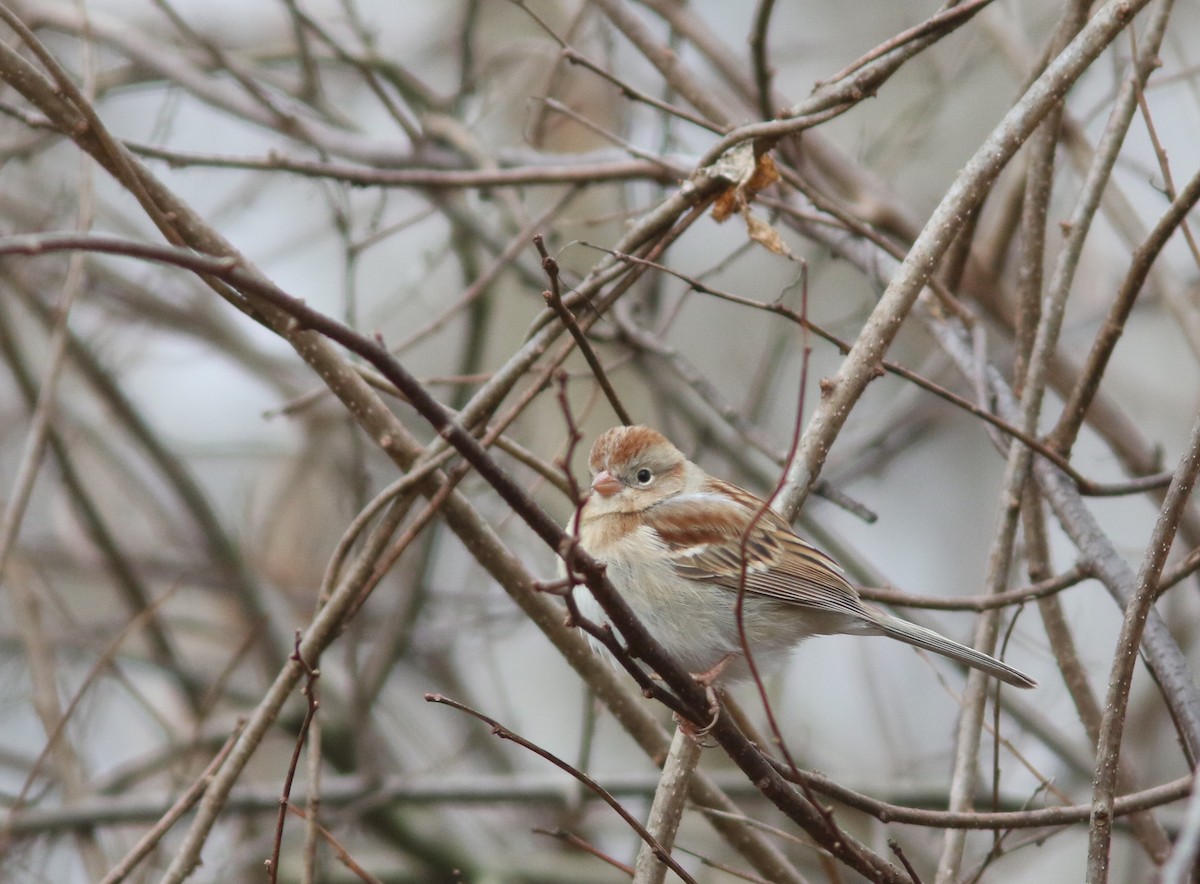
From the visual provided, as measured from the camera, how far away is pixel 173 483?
5941 millimetres

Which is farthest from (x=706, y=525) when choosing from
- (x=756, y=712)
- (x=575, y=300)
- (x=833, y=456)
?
(x=756, y=712)

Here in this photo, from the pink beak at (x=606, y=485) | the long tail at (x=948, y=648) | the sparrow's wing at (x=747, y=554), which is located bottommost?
the long tail at (x=948, y=648)

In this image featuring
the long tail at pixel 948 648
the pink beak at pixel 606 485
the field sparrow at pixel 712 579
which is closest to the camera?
the long tail at pixel 948 648

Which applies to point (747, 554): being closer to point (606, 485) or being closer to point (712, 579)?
point (712, 579)

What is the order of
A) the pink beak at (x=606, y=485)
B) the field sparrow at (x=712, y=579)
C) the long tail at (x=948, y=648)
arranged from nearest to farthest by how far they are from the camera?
the long tail at (x=948, y=648), the field sparrow at (x=712, y=579), the pink beak at (x=606, y=485)

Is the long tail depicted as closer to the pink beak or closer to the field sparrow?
the field sparrow

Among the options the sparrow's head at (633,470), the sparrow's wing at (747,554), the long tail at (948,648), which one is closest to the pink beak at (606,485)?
the sparrow's head at (633,470)

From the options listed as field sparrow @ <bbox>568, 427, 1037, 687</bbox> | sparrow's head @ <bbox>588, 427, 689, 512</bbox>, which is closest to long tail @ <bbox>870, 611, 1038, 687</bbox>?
field sparrow @ <bbox>568, 427, 1037, 687</bbox>

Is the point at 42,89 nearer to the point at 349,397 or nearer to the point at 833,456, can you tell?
the point at 349,397

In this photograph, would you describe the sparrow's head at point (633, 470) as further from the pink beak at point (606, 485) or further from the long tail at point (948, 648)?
the long tail at point (948, 648)

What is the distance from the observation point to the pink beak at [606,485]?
3523 millimetres

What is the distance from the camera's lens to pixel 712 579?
3152 mm

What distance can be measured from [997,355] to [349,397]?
14.0 feet

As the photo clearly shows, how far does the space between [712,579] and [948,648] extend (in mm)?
622
